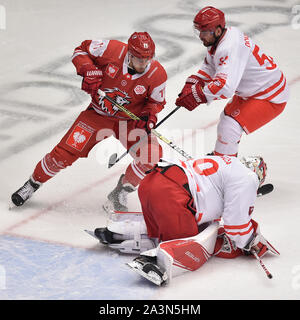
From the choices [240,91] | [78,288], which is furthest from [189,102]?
[78,288]

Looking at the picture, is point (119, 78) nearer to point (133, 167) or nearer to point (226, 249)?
point (133, 167)

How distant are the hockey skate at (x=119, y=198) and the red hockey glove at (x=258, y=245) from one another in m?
0.95

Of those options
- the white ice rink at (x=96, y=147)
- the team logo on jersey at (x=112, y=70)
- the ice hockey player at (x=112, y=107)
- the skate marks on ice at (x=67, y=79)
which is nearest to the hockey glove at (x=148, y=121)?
the ice hockey player at (x=112, y=107)

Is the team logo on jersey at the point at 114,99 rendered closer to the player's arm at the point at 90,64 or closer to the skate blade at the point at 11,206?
the player's arm at the point at 90,64

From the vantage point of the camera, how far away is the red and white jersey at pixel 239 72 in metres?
4.62

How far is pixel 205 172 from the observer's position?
13.2 ft

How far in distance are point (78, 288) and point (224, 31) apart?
5.68 feet

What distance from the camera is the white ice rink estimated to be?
153 inches

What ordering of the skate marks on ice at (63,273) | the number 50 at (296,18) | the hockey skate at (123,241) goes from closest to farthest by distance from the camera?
the skate marks on ice at (63,273) < the hockey skate at (123,241) < the number 50 at (296,18)

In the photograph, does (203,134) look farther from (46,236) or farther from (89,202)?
(46,236)

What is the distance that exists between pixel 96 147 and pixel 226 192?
1.90 m

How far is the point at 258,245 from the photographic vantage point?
13.3 ft

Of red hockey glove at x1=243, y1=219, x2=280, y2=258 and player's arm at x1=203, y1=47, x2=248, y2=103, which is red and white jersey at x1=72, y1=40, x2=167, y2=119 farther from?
red hockey glove at x1=243, y1=219, x2=280, y2=258

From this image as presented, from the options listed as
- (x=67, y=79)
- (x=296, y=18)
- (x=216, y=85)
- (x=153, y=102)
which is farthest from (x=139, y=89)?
(x=296, y=18)
